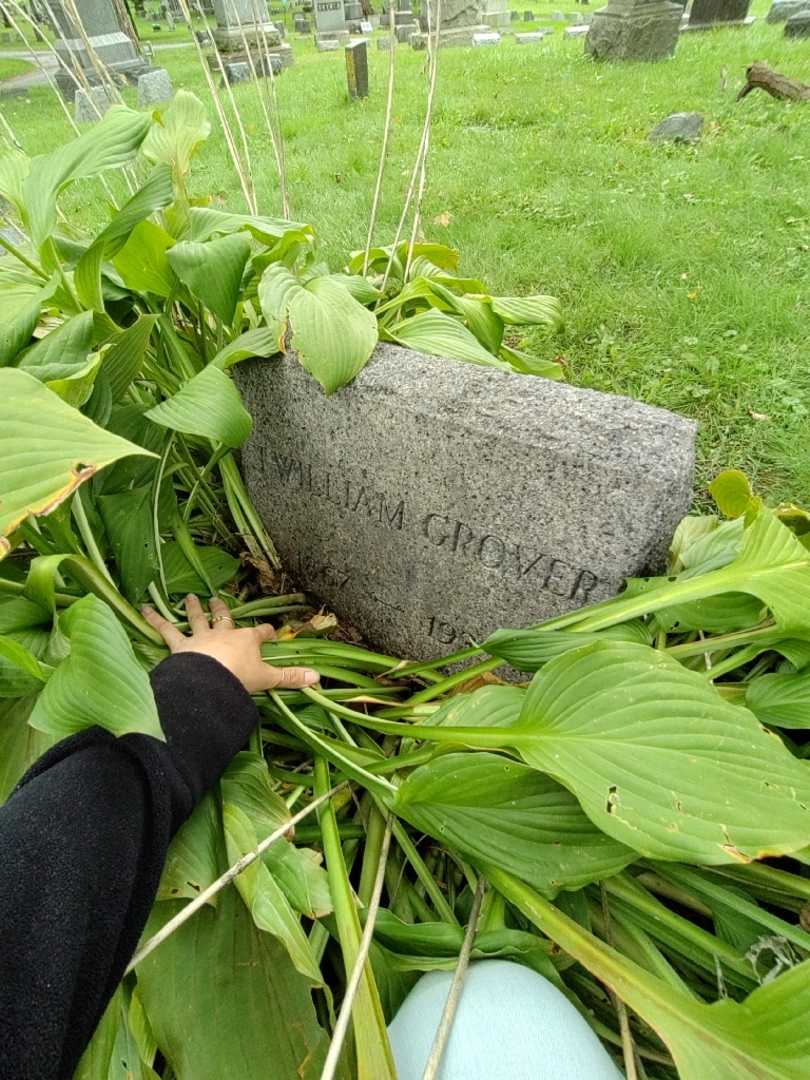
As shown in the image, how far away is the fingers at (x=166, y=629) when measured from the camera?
1.27 meters

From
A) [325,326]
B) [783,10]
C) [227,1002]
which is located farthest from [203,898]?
[783,10]

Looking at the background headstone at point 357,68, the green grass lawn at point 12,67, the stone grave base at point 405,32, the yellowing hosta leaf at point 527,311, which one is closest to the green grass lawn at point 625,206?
the background headstone at point 357,68

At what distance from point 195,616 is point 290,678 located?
0.89 ft

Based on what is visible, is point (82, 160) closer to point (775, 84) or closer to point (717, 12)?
point (775, 84)

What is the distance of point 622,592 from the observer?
113 cm

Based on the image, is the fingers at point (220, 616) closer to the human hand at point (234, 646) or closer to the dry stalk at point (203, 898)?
the human hand at point (234, 646)

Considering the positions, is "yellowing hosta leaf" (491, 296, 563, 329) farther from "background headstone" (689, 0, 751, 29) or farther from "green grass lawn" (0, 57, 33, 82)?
"green grass lawn" (0, 57, 33, 82)

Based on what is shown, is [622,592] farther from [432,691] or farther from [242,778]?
[242,778]

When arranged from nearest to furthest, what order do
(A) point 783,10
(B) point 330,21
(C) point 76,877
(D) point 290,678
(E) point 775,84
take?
(C) point 76,877, (D) point 290,678, (E) point 775,84, (A) point 783,10, (B) point 330,21

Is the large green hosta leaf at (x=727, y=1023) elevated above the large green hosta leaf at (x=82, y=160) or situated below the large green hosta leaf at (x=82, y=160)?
below

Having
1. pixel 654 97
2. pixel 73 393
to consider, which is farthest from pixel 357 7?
pixel 73 393

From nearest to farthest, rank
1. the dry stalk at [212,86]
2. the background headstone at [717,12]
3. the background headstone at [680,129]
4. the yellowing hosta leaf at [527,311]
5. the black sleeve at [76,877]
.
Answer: the black sleeve at [76,877], the dry stalk at [212,86], the yellowing hosta leaf at [527,311], the background headstone at [680,129], the background headstone at [717,12]

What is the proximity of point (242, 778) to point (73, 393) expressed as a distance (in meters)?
0.64

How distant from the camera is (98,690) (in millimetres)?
742
